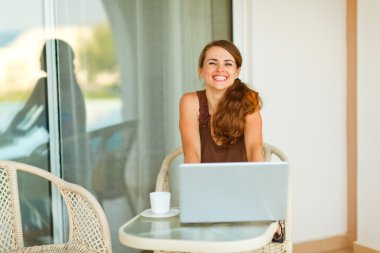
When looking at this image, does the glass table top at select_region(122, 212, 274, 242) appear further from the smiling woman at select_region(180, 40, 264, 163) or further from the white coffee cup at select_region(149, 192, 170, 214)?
the smiling woman at select_region(180, 40, 264, 163)

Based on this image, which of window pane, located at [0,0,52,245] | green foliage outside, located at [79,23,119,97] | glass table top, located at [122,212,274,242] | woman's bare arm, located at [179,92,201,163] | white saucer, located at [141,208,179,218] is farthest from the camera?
green foliage outside, located at [79,23,119,97]

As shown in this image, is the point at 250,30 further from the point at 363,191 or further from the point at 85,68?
the point at 363,191

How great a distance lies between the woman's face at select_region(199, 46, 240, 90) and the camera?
2164 millimetres

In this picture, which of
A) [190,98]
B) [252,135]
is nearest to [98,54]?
[190,98]

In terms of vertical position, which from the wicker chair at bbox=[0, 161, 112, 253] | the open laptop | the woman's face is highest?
the woman's face

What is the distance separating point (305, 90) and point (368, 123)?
44 centimetres

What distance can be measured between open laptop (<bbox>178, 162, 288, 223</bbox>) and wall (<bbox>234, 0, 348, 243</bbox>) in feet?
5.53

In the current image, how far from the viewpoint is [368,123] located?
11.1ft

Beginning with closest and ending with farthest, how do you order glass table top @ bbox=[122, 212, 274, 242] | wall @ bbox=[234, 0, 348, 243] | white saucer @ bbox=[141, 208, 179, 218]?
1. glass table top @ bbox=[122, 212, 274, 242]
2. white saucer @ bbox=[141, 208, 179, 218]
3. wall @ bbox=[234, 0, 348, 243]

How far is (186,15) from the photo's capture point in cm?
310

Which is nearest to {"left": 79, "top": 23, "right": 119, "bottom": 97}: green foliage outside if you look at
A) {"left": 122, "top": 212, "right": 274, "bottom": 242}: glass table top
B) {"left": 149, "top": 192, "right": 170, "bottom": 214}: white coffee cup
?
{"left": 149, "top": 192, "right": 170, "bottom": 214}: white coffee cup

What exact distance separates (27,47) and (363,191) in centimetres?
219

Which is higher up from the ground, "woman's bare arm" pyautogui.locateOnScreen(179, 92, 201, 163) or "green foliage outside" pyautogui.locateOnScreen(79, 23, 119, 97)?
"green foliage outside" pyautogui.locateOnScreen(79, 23, 119, 97)

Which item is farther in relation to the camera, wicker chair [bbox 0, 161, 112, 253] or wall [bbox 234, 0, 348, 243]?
wall [bbox 234, 0, 348, 243]
